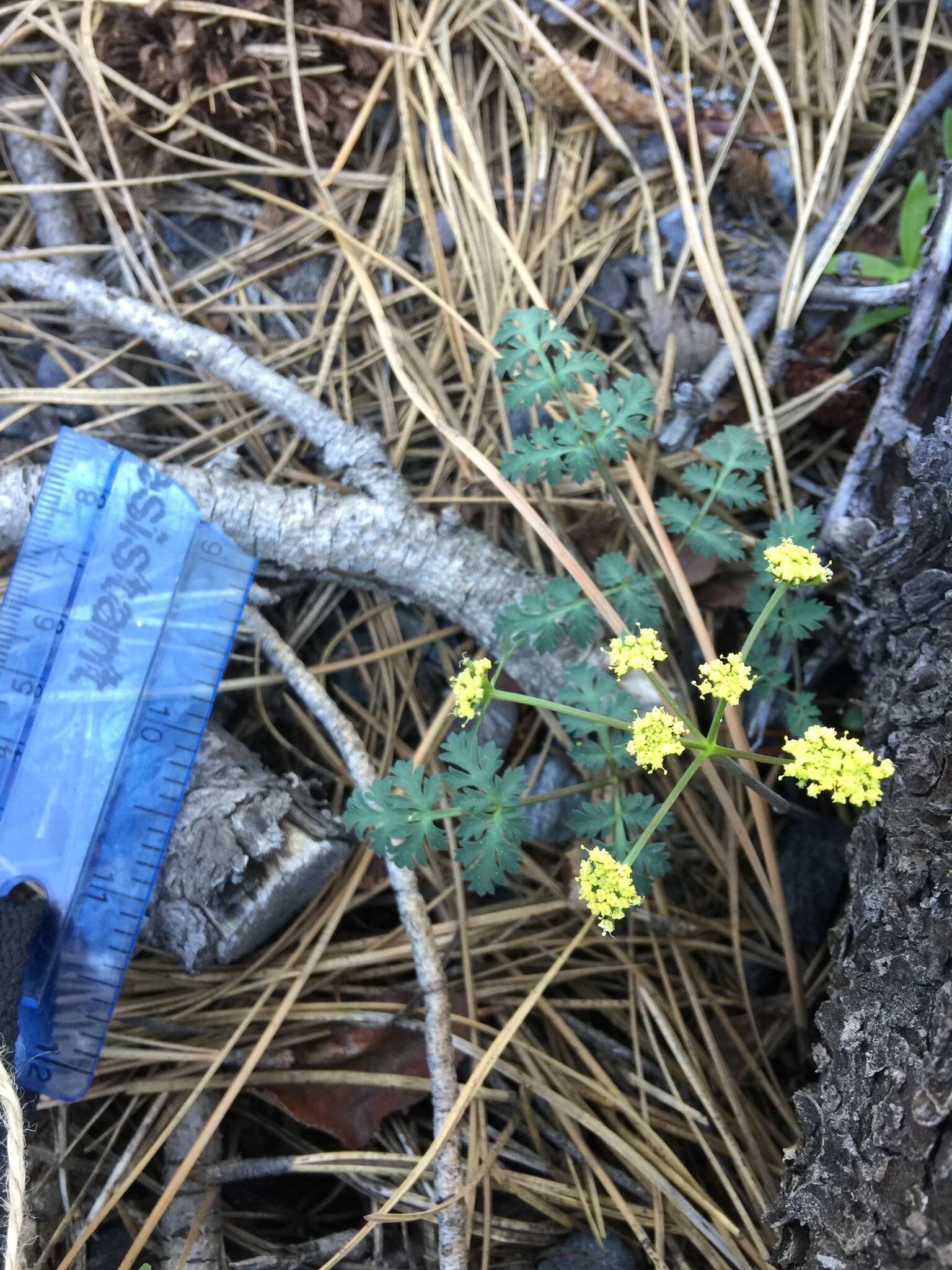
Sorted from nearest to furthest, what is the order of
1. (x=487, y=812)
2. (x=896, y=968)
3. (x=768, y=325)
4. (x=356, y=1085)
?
(x=896, y=968) < (x=487, y=812) < (x=356, y=1085) < (x=768, y=325)

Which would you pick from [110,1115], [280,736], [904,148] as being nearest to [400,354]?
[280,736]

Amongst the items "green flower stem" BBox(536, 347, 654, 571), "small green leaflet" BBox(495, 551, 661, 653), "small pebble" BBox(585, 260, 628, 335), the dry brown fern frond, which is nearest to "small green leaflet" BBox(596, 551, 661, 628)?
"small green leaflet" BBox(495, 551, 661, 653)

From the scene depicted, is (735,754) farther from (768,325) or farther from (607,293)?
(607,293)

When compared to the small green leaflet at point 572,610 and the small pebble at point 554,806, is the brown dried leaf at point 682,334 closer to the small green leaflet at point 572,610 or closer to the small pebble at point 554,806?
the small green leaflet at point 572,610

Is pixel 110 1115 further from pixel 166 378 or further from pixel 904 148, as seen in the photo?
pixel 904 148

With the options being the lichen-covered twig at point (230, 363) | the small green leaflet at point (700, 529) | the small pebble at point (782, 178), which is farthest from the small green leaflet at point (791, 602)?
the small pebble at point (782, 178)

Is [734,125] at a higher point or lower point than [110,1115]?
higher

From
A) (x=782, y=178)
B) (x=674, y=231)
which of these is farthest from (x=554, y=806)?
(x=782, y=178)
